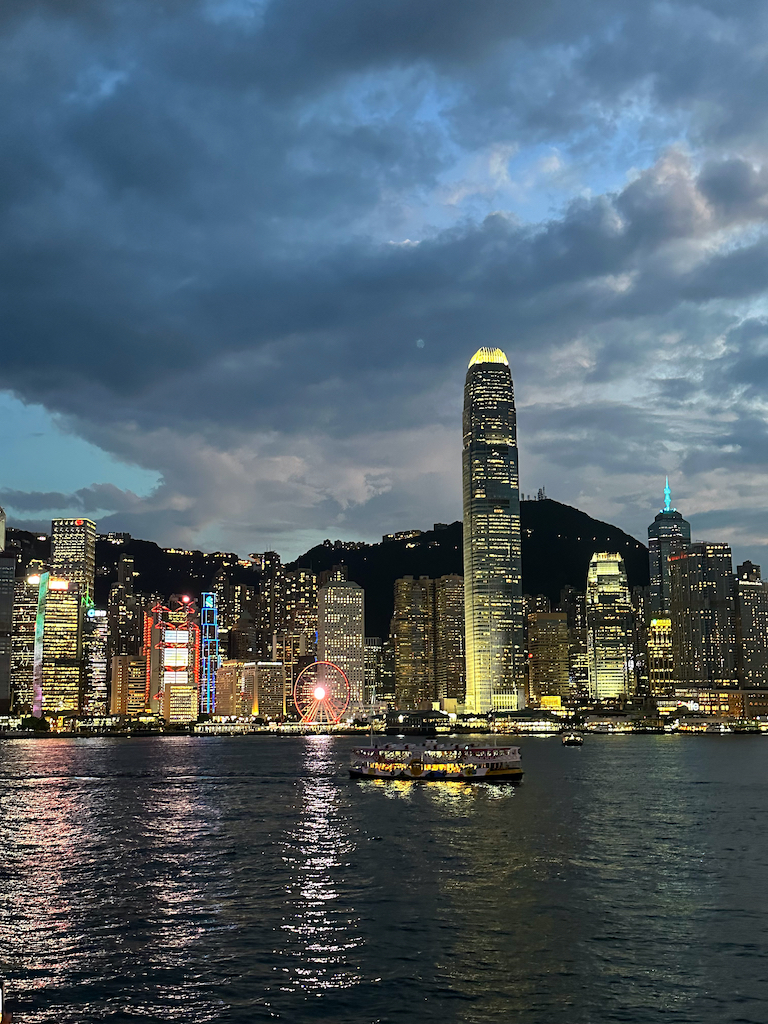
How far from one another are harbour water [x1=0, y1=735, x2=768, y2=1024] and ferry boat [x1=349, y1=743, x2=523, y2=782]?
94.9 feet

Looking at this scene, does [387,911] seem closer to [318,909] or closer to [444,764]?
[318,909]

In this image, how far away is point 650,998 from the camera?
113 feet

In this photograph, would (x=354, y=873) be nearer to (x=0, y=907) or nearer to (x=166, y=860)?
(x=166, y=860)

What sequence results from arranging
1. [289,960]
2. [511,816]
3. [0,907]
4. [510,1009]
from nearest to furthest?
A: [510,1009], [289,960], [0,907], [511,816]

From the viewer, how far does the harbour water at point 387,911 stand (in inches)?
1361

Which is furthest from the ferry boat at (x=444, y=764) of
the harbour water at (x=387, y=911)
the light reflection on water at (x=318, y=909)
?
the light reflection on water at (x=318, y=909)

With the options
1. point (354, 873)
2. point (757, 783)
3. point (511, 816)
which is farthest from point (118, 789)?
point (757, 783)

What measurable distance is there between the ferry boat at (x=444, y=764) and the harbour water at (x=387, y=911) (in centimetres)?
2892

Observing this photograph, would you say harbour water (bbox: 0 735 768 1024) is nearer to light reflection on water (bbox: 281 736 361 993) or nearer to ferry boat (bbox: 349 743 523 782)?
light reflection on water (bbox: 281 736 361 993)

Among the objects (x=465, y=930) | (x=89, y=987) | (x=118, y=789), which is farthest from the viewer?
(x=118, y=789)

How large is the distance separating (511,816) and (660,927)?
43808 millimetres

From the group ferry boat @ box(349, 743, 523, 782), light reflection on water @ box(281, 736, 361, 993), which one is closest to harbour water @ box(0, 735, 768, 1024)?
light reflection on water @ box(281, 736, 361, 993)

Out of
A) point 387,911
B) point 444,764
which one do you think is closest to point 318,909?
point 387,911

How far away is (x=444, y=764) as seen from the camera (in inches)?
5084
